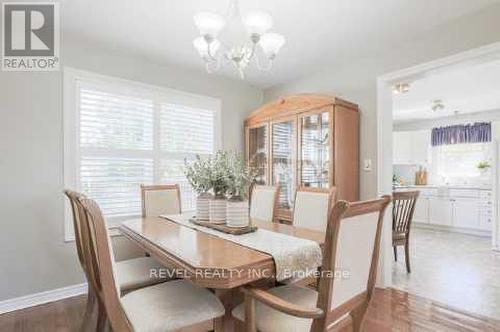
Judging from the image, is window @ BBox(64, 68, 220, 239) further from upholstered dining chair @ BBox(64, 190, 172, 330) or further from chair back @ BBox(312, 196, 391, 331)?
chair back @ BBox(312, 196, 391, 331)

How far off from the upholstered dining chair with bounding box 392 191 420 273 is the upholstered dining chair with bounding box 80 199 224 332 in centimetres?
243

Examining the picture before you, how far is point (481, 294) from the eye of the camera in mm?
2715

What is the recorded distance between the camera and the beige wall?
7.52ft

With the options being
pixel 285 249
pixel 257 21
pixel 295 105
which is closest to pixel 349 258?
pixel 285 249

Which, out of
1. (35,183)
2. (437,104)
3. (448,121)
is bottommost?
(35,183)

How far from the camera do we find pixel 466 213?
539cm

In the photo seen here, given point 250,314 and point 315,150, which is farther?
point 315,150

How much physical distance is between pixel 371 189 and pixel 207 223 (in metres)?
1.75

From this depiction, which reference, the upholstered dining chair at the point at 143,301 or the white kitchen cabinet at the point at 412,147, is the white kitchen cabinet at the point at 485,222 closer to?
the white kitchen cabinet at the point at 412,147

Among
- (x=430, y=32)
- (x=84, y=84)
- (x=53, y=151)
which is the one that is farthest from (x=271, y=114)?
(x=53, y=151)

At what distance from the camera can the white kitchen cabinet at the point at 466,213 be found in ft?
17.3

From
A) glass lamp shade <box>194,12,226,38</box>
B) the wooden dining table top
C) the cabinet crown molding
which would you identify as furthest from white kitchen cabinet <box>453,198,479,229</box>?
glass lamp shade <box>194,12,226,38</box>

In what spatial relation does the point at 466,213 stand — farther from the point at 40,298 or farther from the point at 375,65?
the point at 40,298

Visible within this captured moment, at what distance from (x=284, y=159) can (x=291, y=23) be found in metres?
1.57
